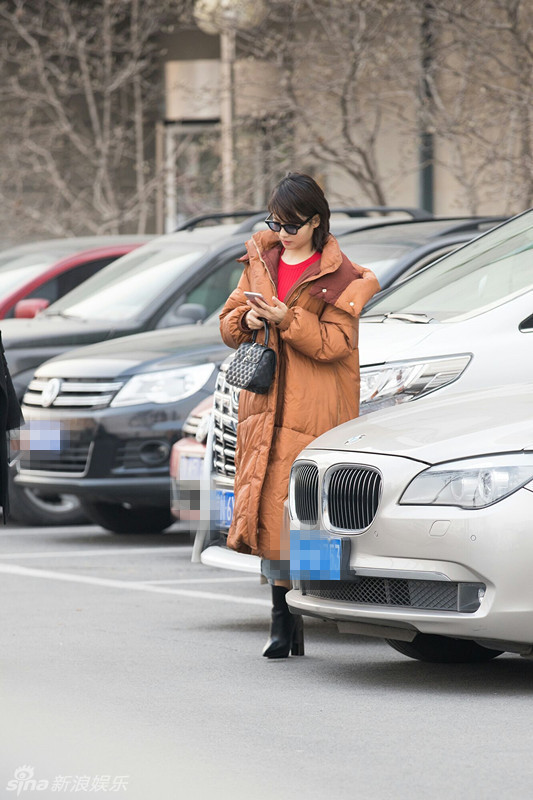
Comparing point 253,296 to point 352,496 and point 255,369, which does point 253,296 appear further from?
point 352,496

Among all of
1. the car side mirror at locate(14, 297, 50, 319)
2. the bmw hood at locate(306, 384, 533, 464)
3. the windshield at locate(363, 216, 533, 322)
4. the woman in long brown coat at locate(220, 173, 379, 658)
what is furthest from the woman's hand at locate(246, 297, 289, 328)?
the car side mirror at locate(14, 297, 50, 319)

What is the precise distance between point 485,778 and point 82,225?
20320 mm

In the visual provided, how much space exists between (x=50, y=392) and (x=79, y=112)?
48.8 ft

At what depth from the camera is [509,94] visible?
560 inches

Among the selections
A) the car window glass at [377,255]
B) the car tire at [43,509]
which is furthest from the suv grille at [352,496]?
the car tire at [43,509]

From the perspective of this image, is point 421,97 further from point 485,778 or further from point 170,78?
point 485,778

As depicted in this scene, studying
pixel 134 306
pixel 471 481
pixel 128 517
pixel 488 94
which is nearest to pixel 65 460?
pixel 128 517

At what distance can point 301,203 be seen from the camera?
646 cm

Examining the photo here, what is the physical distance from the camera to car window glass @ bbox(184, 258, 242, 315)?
37.4 ft

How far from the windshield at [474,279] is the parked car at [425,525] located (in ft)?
4.11

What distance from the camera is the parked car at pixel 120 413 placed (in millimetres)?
10039

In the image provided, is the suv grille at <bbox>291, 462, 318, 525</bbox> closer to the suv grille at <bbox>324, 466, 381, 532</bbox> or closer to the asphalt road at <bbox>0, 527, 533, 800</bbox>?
the suv grille at <bbox>324, 466, 381, 532</bbox>

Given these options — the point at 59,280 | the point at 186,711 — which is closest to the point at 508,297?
the point at 186,711

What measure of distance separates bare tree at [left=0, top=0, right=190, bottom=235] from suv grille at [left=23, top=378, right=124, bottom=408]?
1225 cm
